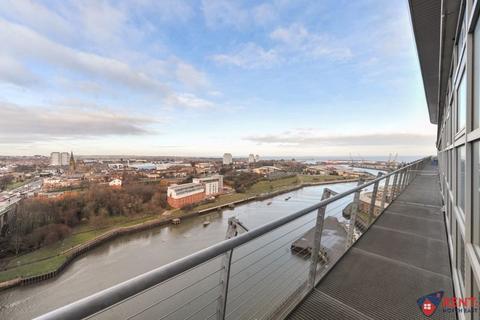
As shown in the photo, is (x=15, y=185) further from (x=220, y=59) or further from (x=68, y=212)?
(x=220, y=59)

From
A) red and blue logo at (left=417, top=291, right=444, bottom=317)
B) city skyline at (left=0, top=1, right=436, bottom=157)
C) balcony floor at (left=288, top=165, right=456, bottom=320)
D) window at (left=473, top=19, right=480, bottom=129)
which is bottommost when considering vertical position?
red and blue logo at (left=417, top=291, right=444, bottom=317)

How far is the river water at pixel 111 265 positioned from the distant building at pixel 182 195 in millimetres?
6230

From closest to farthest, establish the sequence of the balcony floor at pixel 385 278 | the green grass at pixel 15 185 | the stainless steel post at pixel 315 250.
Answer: the balcony floor at pixel 385 278, the stainless steel post at pixel 315 250, the green grass at pixel 15 185

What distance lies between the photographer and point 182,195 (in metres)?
25.5

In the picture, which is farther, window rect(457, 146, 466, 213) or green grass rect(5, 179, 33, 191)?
green grass rect(5, 179, 33, 191)

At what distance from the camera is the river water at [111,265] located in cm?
901

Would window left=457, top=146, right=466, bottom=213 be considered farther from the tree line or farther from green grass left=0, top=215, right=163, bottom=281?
the tree line

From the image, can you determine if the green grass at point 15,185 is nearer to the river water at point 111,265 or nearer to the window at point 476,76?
the river water at point 111,265

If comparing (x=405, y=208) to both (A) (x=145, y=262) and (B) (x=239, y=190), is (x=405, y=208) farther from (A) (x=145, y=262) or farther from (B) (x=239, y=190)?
(B) (x=239, y=190)

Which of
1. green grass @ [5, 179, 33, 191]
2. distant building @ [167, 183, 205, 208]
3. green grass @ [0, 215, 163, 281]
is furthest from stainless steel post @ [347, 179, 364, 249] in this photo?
green grass @ [5, 179, 33, 191]

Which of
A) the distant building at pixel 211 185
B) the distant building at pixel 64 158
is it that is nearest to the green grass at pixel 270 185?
the distant building at pixel 211 185

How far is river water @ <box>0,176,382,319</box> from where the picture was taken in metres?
9.01

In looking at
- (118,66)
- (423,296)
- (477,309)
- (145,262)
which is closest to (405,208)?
(423,296)

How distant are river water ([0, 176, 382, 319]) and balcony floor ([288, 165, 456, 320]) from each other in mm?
4365
